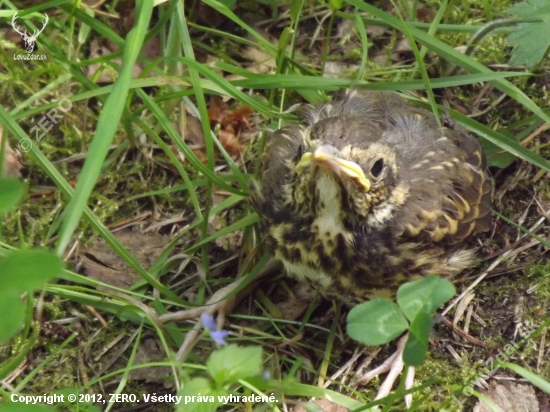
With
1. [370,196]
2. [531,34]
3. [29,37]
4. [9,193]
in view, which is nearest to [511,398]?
[370,196]

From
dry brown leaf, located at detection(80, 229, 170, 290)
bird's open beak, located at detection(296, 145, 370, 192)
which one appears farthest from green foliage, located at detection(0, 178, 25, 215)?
dry brown leaf, located at detection(80, 229, 170, 290)

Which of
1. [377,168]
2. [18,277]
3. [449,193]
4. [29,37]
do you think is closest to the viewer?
[18,277]

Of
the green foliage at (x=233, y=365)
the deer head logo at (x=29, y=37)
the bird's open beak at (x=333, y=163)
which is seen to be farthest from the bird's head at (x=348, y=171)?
the deer head logo at (x=29, y=37)

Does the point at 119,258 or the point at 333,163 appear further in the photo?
the point at 119,258

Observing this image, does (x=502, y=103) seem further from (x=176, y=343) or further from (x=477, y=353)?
(x=176, y=343)

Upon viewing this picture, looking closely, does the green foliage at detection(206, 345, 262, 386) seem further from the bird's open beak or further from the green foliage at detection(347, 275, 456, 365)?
the bird's open beak

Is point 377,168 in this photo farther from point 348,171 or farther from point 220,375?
point 220,375
